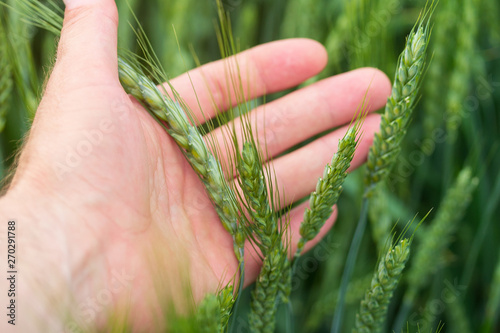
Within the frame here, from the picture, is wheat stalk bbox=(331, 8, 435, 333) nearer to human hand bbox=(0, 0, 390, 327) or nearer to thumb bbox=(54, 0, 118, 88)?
human hand bbox=(0, 0, 390, 327)

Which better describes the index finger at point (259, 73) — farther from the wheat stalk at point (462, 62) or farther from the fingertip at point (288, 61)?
the wheat stalk at point (462, 62)

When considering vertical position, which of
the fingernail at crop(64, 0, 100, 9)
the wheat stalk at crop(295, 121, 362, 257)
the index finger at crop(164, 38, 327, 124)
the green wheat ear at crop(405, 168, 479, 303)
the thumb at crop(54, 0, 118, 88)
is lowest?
the green wheat ear at crop(405, 168, 479, 303)

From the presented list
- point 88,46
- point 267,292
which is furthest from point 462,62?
point 88,46

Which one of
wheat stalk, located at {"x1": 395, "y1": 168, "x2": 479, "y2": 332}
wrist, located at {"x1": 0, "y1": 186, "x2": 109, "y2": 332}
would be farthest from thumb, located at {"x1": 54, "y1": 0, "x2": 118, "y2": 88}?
wheat stalk, located at {"x1": 395, "y1": 168, "x2": 479, "y2": 332}

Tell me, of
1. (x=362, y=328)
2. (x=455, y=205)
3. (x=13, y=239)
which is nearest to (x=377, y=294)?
(x=362, y=328)

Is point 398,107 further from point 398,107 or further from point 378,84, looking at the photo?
point 378,84

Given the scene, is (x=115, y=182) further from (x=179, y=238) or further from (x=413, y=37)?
(x=413, y=37)
